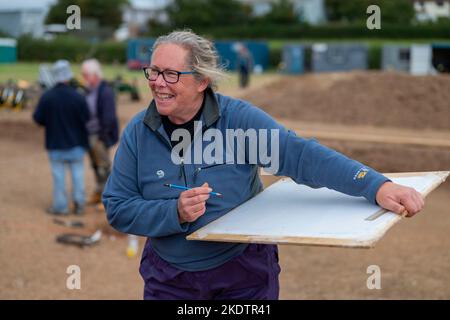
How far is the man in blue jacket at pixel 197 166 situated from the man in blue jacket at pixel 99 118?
5.27 m

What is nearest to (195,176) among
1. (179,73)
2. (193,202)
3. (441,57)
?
(193,202)

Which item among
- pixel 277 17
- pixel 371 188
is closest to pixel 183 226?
pixel 371 188

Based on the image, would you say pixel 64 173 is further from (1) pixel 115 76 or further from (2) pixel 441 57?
(1) pixel 115 76

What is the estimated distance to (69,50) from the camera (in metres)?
43.4

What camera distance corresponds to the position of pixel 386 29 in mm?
39656

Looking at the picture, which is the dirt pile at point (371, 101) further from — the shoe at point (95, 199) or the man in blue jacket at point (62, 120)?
the man in blue jacket at point (62, 120)

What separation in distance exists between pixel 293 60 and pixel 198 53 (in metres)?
34.6

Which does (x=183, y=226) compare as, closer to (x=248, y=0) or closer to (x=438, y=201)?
(x=438, y=201)

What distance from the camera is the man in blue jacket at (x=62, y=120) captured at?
7.64m

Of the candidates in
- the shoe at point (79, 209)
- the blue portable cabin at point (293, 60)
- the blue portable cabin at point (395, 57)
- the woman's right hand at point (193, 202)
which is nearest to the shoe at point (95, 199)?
the shoe at point (79, 209)

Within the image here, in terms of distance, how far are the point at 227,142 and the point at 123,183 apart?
0.45m

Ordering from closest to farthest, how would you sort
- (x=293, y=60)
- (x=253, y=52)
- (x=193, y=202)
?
(x=193, y=202)
(x=293, y=60)
(x=253, y=52)

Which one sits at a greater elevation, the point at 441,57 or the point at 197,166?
the point at 197,166

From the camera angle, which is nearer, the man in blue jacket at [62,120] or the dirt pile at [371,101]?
the man in blue jacket at [62,120]
